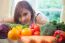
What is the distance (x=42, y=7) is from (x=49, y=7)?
0.05 meters

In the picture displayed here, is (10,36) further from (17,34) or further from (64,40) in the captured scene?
(64,40)

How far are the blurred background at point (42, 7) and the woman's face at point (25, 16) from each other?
0.06 metres

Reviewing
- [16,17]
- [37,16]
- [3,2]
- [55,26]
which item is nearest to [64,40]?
[55,26]

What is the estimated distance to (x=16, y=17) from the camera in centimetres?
133

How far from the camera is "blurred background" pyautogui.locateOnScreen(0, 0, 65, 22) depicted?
1314mm

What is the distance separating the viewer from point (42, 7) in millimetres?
1320

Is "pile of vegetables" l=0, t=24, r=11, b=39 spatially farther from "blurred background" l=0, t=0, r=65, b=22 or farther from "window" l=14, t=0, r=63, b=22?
"window" l=14, t=0, r=63, b=22

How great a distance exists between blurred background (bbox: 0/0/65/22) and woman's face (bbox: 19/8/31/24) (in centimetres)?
6

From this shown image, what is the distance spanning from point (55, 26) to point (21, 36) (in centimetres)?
23

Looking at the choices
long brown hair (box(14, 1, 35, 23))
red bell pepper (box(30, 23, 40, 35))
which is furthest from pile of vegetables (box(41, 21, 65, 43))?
long brown hair (box(14, 1, 35, 23))

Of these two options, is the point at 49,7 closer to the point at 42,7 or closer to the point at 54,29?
the point at 42,7

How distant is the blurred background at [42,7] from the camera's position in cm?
131

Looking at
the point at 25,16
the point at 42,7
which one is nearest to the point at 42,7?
the point at 42,7

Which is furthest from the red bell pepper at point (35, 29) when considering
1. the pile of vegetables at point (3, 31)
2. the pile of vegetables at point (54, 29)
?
the pile of vegetables at point (3, 31)
